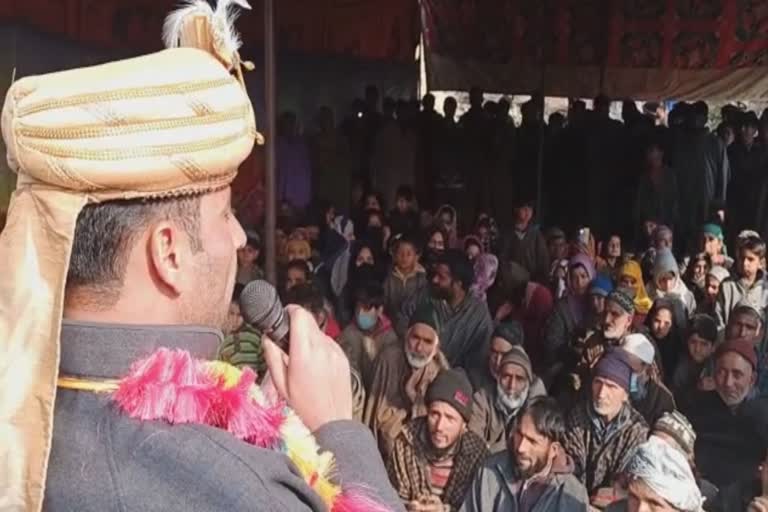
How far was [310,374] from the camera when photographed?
1.14 metres

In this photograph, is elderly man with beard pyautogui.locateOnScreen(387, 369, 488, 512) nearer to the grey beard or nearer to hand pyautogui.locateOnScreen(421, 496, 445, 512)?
hand pyautogui.locateOnScreen(421, 496, 445, 512)

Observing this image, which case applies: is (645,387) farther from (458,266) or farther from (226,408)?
(226,408)

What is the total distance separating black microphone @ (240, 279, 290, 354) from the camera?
117 centimetres

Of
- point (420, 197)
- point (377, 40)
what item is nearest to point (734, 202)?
point (420, 197)

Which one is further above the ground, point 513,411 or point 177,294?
point 177,294

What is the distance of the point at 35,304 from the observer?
3.17ft

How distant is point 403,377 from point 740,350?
1291 millimetres

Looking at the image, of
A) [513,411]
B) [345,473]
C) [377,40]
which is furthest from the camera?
[377,40]

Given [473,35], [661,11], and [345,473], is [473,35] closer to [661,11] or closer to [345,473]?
[661,11]

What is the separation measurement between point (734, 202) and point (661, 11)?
1576 mm

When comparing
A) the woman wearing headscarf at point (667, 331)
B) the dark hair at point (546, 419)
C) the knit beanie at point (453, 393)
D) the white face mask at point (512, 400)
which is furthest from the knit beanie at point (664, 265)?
the dark hair at point (546, 419)

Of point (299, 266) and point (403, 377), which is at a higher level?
point (299, 266)

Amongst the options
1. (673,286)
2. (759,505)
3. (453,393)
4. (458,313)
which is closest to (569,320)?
(458,313)

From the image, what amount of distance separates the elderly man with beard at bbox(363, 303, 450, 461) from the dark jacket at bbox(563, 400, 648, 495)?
0.65 metres
